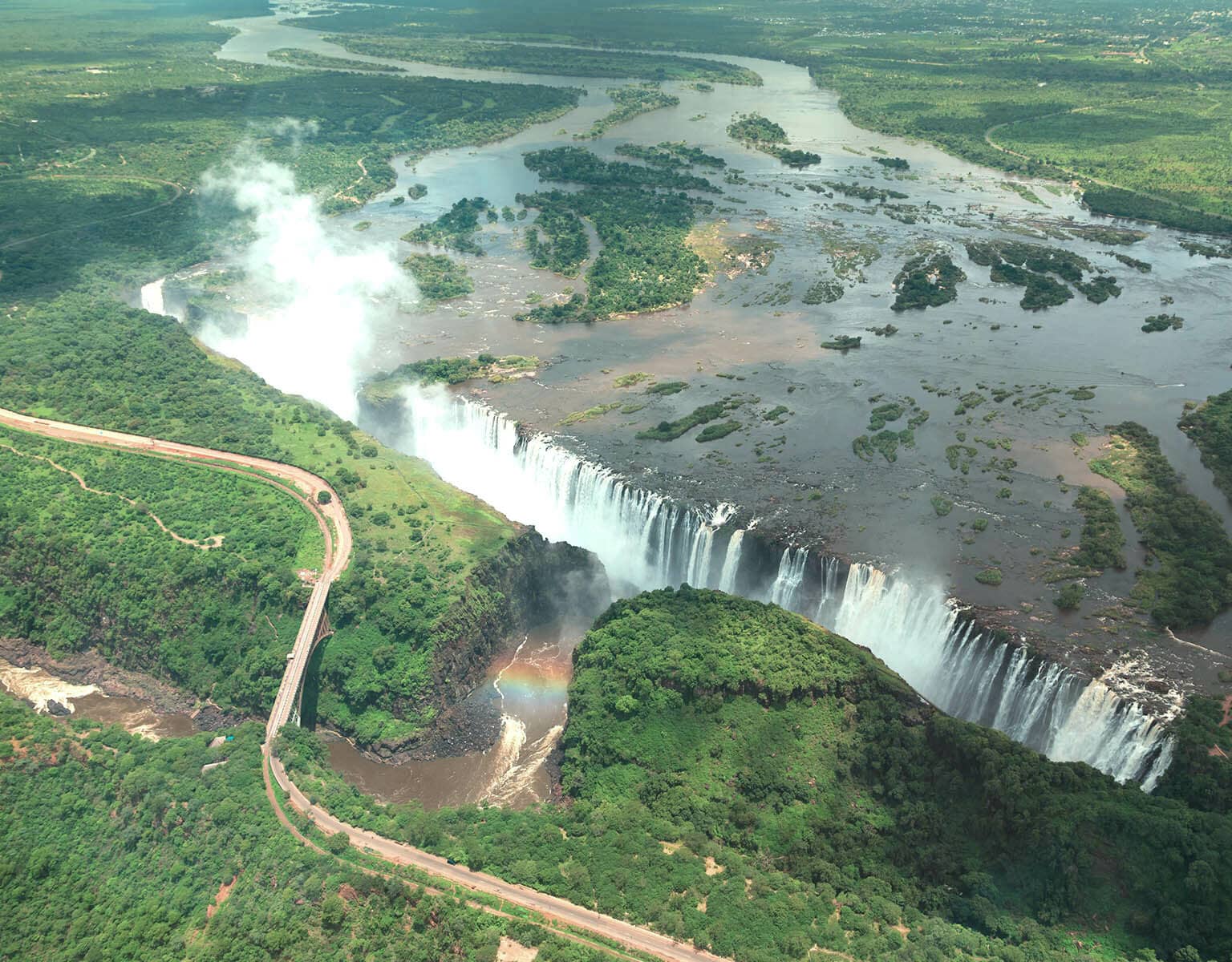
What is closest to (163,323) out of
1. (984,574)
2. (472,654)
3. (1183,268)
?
Answer: (472,654)

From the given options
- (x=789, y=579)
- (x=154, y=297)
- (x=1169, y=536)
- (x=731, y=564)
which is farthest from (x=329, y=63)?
(x=1169, y=536)

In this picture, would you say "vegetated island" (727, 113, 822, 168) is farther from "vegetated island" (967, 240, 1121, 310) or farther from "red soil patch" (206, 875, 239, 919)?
"red soil patch" (206, 875, 239, 919)

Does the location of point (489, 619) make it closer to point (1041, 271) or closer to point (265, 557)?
point (265, 557)

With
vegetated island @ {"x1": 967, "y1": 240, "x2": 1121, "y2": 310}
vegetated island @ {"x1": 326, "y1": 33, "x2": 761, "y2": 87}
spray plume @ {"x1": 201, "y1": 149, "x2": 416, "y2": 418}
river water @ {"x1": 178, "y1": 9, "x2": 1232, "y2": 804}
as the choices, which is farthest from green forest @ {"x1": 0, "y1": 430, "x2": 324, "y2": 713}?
vegetated island @ {"x1": 326, "y1": 33, "x2": 761, "y2": 87}

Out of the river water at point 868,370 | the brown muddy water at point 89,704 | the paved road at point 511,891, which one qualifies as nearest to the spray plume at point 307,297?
the river water at point 868,370

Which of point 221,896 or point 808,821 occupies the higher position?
point 808,821

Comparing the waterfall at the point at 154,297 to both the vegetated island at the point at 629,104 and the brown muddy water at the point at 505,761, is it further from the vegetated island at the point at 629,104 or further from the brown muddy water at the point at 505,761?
the vegetated island at the point at 629,104

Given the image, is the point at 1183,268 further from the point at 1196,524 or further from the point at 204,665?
the point at 204,665
